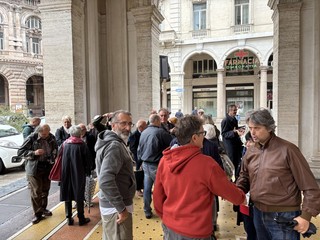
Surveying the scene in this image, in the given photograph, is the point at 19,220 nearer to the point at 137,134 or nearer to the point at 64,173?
the point at 64,173

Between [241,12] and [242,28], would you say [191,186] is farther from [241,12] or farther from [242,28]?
[241,12]

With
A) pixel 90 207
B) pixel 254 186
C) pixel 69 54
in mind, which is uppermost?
pixel 69 54

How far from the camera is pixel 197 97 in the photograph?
89.8 feet

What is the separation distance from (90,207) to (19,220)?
1.16 m

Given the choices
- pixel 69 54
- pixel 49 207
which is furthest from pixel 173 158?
pixel 69 54

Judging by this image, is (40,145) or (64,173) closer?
(64,173)

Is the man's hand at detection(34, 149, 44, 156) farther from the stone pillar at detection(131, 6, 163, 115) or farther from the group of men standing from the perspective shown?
the stone pillar at detection(131, 6, 163, 115)

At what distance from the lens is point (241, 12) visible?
895 inches

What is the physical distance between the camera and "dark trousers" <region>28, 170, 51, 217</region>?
4.34 meters

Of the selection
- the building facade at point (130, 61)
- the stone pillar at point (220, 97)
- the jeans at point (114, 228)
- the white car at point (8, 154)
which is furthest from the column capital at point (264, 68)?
the jeans at point (114, 228)

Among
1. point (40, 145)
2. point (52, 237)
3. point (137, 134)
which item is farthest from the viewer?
point (137, 134)

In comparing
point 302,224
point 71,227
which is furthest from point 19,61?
point 302,224

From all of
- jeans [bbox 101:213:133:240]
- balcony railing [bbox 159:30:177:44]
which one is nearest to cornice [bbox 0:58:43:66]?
balcony railing [bbox 159:30:177:44]

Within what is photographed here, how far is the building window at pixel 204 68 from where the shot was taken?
26438mm
